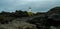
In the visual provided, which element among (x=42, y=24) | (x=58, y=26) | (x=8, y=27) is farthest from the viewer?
(x=42, y=24)

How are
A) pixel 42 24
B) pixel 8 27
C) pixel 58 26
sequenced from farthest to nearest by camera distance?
pixel 42 24 < pixel 58 26 < pixel 8 27

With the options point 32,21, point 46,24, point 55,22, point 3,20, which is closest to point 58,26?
point 55,22

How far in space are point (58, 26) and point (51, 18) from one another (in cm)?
115

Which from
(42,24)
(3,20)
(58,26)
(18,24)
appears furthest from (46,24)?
(3,20)

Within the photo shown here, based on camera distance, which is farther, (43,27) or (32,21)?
(32,21)

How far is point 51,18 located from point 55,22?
0.57m

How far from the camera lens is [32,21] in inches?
813

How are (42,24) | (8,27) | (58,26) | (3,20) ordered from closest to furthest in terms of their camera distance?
(8,27), (58,26), (42,24), (3,20)

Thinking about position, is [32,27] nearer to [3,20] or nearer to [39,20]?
[39,20]

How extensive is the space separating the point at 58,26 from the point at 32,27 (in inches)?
105

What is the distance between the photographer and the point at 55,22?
18953 millimetres

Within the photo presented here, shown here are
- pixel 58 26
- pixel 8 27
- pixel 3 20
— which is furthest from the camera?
pixel 3 20

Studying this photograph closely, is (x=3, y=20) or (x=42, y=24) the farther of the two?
(x=3, y=20)

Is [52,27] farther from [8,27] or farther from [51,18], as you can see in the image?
[8,27]
